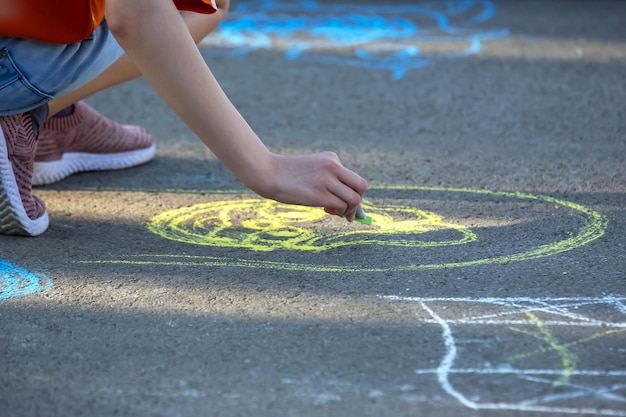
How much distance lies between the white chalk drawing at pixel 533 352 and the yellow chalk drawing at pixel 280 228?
1.06 feet

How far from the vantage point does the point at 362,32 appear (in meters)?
4.05

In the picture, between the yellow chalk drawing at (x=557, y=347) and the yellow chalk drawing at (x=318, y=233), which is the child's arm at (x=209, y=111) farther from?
the yellow chalk drawing at (x=557, y=347)

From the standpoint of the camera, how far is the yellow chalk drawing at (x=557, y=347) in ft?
4.54

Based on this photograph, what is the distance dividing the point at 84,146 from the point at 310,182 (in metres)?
0.97

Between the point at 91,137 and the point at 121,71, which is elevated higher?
the point at 121,71

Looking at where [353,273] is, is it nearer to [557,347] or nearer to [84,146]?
[557,347]

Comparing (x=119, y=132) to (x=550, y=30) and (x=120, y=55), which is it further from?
(x=550, y=30)

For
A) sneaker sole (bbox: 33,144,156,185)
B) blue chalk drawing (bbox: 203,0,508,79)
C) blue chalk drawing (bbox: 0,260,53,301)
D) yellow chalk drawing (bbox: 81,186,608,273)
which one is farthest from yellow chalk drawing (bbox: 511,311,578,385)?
blue chalk drawing (bbox: 203,0,508,79)

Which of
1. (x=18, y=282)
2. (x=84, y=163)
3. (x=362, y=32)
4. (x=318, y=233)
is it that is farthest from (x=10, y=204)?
(x=362, y=32)

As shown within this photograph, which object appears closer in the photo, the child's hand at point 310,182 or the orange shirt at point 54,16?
the child's hand at point 310,182

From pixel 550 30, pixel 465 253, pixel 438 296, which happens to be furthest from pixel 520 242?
pixel 550 30

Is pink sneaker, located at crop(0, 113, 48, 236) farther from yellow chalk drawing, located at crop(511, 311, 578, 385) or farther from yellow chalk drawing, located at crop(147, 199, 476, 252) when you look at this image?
yellow chalk drawing, located at crop(511, 311, 578, 385)

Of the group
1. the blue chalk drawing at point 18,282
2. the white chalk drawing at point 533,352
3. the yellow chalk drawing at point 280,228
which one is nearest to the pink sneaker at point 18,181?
the blue chalk drawing at point 18,282

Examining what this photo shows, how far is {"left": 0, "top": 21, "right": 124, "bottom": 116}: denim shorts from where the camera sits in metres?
1.93
